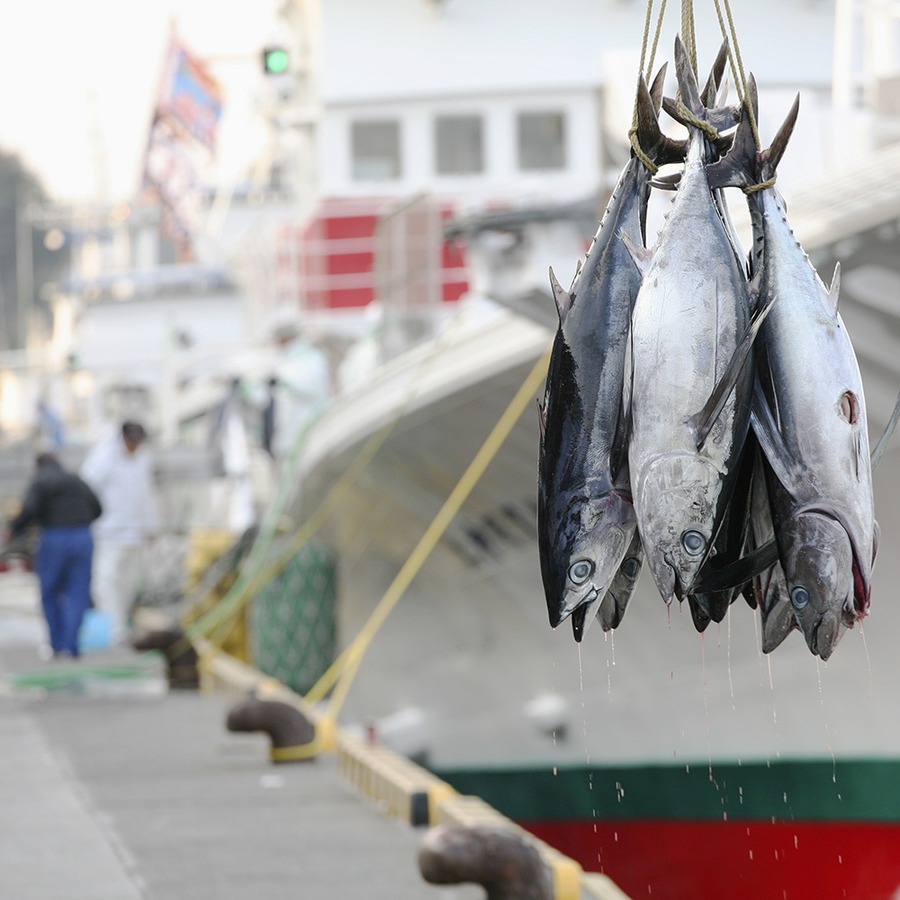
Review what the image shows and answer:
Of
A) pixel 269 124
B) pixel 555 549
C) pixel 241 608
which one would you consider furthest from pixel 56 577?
pixel 555 549

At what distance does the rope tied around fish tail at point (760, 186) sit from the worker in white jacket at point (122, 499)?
35.5ft

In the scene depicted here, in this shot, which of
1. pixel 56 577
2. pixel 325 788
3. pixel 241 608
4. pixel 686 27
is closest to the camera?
pixel 686 27

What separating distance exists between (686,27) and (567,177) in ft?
46.9

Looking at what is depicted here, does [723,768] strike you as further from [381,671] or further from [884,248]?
[381,671]

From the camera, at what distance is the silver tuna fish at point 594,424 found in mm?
3102

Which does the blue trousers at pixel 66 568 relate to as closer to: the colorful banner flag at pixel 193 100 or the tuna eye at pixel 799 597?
the tuna eye at pixel 799 597

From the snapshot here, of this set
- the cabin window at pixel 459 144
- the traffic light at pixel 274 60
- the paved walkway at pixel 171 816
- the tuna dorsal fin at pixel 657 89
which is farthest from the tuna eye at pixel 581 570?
the cabin window at pixel 459 144

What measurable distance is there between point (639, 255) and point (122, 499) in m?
11.4

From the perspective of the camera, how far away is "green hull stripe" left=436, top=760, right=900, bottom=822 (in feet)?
26.0

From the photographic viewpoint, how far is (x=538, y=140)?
17.8 metres

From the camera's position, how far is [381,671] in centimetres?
1368

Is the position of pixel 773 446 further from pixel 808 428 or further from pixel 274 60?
pixel 274 60

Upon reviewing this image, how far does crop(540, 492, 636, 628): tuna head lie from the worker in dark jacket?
9.96 m

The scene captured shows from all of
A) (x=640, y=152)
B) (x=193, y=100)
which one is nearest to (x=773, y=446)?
(x=640, y=152)
